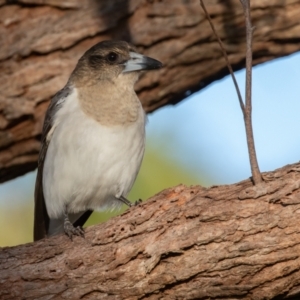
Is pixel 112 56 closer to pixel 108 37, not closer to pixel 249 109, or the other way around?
pixel 108 37

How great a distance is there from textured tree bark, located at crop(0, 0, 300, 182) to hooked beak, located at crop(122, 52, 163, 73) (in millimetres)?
336

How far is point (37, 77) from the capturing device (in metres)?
5.41

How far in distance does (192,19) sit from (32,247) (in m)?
2.26

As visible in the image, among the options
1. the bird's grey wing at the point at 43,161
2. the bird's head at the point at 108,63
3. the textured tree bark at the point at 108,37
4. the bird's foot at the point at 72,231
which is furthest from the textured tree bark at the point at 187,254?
the textured tree bark at the point at 108,37

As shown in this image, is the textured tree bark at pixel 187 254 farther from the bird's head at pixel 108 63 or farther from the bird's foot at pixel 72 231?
the bird's head at pixel 108 63

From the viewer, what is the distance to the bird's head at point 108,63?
522 centimetres

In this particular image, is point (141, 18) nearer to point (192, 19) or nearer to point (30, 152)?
point (192, 19)

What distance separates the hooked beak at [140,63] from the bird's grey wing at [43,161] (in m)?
0.44

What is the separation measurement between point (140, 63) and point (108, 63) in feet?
0.92

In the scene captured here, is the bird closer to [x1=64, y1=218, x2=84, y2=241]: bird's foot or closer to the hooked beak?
the hooked beak

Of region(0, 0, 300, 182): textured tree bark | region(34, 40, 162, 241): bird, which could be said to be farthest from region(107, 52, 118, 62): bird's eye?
region(0, 0, 300, 182): textured tree bark

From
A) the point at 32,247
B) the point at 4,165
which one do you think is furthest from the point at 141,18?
the point at 32,247

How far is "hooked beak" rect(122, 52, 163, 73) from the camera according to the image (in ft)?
16.8

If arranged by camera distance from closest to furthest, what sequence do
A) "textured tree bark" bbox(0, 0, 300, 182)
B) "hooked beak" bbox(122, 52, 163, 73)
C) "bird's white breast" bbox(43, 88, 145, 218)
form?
"bird's white breast" bbox(43, 88, 145, 218) < "hooked beak" bbox(122, 52, 163, 73) < "textured tree bark" bbox(0, 0, 300, 182)
